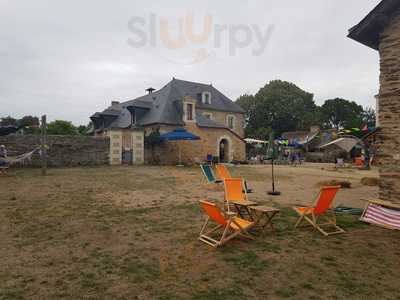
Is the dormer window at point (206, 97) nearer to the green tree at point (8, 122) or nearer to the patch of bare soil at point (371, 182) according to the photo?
the green tree at point (8, 122)

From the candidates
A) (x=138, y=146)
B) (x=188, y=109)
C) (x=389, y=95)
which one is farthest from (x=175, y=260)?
(x=188, y=109)

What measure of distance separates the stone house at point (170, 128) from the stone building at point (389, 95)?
1556 centimetres

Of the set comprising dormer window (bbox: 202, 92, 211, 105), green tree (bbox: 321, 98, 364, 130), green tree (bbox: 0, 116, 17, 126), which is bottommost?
green tree (bbox: 0, 116, 17, 126)

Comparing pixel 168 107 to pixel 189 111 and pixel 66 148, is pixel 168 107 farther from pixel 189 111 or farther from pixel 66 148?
pixel 66 148

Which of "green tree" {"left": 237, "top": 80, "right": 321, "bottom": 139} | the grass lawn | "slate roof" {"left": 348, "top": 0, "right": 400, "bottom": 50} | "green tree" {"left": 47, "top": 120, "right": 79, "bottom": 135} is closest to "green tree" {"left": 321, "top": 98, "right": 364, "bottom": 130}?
"green tree" {"left": 237, "top": 80, "right": 321, "bottom": 139}

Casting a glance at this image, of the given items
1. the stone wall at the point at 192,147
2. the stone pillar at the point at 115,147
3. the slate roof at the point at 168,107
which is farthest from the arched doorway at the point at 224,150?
the stone pillar at the point at 115,147

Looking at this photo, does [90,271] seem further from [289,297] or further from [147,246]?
[289,297]

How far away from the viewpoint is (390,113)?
549cm

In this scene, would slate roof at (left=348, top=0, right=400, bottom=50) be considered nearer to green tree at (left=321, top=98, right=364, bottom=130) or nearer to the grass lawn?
the grass lawn

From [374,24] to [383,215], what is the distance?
3803mm

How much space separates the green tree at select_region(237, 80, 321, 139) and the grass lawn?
124ft

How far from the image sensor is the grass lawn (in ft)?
8.48

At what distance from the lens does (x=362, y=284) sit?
2.71 m

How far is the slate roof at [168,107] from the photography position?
21641mm
